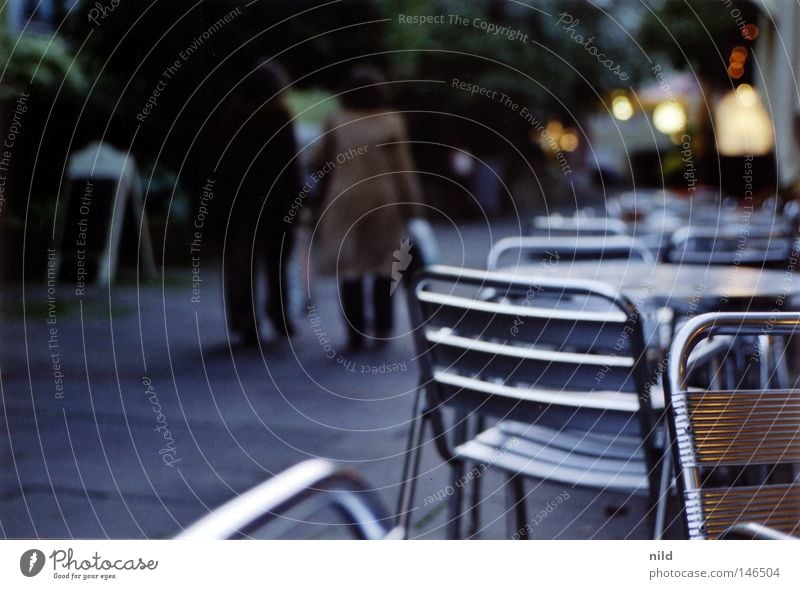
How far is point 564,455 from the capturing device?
1.98 meters

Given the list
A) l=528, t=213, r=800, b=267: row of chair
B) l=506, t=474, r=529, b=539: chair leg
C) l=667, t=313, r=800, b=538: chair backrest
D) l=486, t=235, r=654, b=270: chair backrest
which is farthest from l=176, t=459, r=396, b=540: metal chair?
l=528, t=213, r=800, b=267: row of chair

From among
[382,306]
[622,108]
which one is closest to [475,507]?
[382,306]

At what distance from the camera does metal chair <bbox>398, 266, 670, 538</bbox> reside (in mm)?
1780

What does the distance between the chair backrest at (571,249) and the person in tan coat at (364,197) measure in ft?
0.90

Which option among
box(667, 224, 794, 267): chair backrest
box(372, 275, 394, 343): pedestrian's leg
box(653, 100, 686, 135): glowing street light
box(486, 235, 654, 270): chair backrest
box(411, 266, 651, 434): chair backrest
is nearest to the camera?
box(411, 266, 651, 434): chair backrest

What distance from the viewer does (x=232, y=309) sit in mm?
2393

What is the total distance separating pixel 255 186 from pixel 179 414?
60 cm

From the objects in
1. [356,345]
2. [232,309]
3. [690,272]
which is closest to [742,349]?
[690,272]

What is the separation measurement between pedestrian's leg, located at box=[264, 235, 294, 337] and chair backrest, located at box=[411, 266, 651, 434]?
1.58 feet

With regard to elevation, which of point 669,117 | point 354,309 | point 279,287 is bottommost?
point 354,309

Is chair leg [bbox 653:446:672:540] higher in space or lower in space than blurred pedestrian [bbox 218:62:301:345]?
lower

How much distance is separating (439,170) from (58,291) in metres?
1.00

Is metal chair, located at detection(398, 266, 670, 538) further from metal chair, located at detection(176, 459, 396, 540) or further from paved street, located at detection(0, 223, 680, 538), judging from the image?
metal chair, located at detection(176, 459, 396, 540)

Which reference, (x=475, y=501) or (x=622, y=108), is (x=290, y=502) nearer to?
(x=475, y=501)
